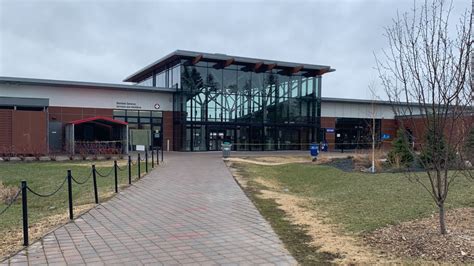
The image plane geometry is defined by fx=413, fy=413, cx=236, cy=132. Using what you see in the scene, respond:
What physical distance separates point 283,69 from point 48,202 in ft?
104

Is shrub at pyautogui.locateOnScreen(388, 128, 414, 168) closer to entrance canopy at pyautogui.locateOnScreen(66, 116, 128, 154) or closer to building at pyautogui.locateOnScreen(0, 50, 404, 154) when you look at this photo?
building at pyautogui.locateOnScreen(0, 50, 404, 154)

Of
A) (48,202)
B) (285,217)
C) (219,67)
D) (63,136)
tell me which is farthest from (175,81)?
(285,217)

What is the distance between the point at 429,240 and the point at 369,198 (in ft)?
14.0

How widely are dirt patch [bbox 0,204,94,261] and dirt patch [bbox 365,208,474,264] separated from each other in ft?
17.0

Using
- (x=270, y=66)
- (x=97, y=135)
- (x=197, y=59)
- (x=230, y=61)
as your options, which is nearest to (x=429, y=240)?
(x=97, y=135)

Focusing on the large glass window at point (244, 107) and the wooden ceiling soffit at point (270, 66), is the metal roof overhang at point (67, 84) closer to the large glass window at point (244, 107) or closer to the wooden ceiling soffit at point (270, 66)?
the large glass window at point (244, 107)

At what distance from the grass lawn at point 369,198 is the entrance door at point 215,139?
853 inches

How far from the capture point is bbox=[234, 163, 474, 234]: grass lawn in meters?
7.68

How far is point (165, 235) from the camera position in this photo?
6.71m

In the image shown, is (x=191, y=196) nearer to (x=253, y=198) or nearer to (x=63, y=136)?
(x=253, y=198)

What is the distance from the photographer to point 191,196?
1085 centimetres

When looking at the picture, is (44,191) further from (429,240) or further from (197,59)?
(197,59)

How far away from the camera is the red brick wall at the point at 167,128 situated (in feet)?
123

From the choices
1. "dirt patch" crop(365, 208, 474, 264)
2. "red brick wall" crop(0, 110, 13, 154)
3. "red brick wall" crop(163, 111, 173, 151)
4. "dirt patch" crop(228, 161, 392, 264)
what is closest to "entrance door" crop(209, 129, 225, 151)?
"red brick wall" crop(163, 111, 173, 151)
